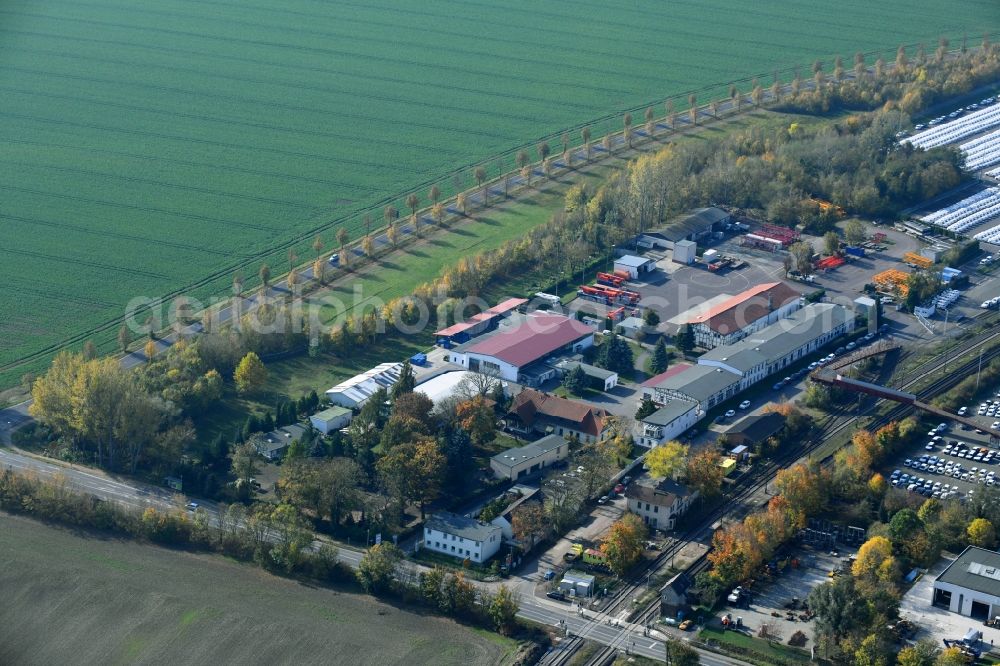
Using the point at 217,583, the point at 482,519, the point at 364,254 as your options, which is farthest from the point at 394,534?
the point at 364,254

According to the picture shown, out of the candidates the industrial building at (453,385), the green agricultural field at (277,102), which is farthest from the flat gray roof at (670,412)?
the green agricultural field at (277,102)

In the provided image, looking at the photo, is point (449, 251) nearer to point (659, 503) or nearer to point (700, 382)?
point (700, 382)

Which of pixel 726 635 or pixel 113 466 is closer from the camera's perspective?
pixel 726 635

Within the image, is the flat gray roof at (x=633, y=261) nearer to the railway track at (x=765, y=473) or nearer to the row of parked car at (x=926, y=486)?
the railway track at (x=765, y=473)

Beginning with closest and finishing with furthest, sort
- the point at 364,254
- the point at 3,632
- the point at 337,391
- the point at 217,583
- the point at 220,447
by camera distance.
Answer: the point at 3,632 → the point at 217,583 → the point at 220,447 → the point at 337,391 → the point at 364,254

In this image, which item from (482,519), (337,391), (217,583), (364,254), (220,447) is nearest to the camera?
(217,583)

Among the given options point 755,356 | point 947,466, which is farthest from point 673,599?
point 755,356

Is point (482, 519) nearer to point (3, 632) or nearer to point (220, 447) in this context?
point (220, 447)

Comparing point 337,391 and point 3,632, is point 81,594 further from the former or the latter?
point 337,391
